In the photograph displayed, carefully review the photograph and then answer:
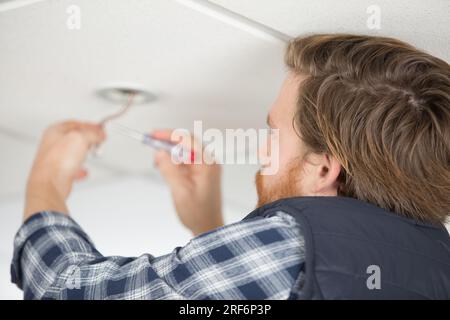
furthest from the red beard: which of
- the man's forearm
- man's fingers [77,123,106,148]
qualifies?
man's fingers [77,123,106,148]

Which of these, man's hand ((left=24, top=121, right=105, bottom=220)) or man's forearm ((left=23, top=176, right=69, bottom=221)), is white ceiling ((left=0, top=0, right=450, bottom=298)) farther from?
man's forearm ((left=23, top=176, right=69, bottom=221))

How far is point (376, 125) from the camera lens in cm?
94

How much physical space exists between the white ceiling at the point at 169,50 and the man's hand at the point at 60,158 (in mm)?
56

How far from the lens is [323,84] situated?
0.97m

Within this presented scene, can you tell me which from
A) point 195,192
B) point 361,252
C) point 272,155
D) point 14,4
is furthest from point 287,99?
point 195,192

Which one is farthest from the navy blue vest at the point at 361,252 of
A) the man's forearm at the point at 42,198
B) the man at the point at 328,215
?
the man's forearm at the point at 42,198

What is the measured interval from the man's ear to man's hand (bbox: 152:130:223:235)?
1.62ft

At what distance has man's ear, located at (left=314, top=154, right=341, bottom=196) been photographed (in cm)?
96

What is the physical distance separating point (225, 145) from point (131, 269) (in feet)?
2.42

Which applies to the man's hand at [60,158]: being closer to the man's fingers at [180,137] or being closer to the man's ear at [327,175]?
the man's fingers at [180,137]

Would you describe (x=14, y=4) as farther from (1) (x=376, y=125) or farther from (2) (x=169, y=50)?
(1) (x=376, y=125)

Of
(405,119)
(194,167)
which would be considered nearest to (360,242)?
(405,119)

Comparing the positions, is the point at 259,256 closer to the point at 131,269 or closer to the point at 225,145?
the point at 131,269

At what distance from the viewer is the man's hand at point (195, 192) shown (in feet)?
4.76
